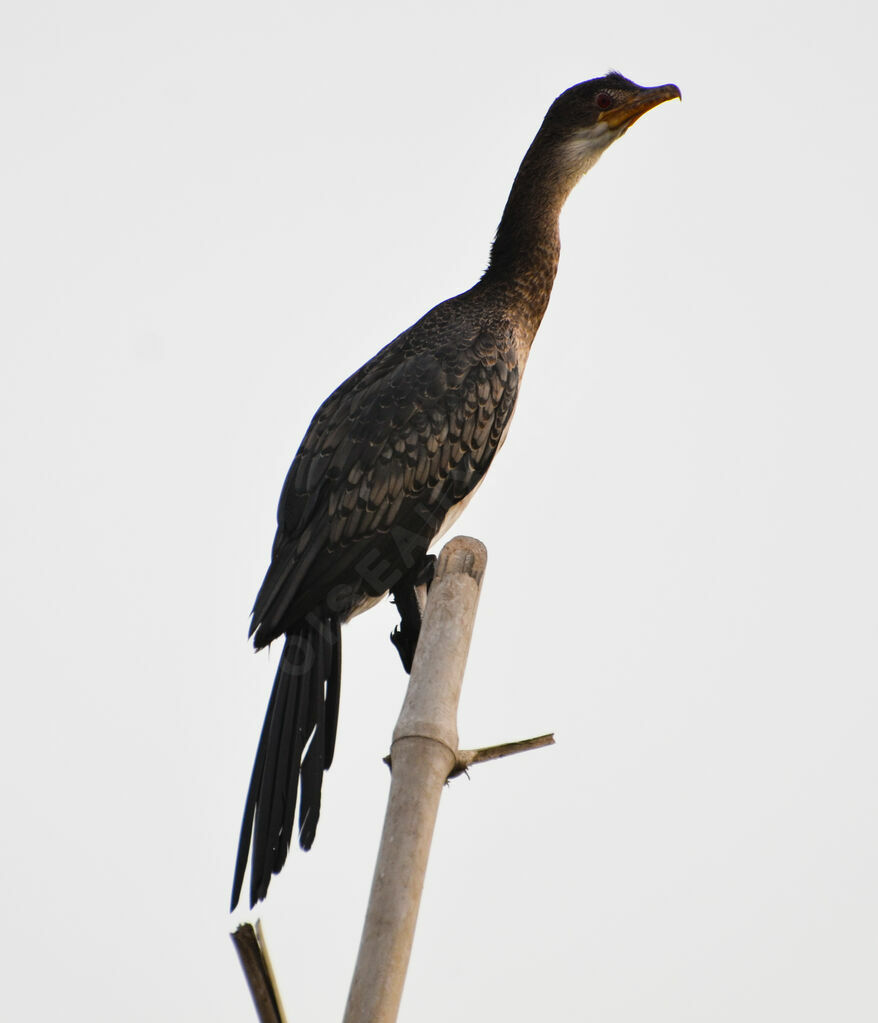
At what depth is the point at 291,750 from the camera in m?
3.70

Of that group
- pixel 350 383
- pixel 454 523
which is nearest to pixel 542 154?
pixel 350 383

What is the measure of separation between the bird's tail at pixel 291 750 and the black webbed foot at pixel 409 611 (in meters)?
0.45

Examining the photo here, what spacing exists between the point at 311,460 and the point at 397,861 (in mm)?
2553

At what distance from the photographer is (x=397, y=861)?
7.82 feet

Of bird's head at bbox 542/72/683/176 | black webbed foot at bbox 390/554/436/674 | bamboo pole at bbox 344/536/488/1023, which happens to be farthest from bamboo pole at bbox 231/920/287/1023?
bird's head at bbox 542/72/683/176

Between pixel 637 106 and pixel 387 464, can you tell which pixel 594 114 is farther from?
pixel 387 464

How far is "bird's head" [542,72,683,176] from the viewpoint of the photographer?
5.70m

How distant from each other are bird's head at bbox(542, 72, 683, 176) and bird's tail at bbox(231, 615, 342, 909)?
2.67 m

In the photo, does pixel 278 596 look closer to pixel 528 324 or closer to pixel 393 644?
pixel 393 644

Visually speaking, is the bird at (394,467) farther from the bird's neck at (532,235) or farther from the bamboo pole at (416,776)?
the bamboo pole at (416,776)

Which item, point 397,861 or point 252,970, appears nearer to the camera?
point 252,970

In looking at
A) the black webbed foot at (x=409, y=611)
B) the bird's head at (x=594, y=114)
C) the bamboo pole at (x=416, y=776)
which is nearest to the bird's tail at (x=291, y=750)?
the black webbed foot at (x=409, y=611)

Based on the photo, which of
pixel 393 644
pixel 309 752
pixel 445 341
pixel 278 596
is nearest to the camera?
pixel 309 752

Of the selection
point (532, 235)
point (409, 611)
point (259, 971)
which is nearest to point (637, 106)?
point (532, 235)
